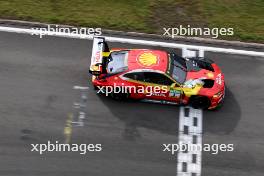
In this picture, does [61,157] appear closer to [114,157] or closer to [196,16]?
[114,157]

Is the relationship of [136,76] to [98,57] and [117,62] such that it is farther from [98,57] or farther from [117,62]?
[98,57]

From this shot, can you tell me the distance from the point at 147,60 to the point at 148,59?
0.19 ft

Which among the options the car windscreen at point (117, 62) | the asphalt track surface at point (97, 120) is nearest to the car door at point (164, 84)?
the asphalt track surface at point (97, 120)

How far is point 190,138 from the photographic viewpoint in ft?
49.8

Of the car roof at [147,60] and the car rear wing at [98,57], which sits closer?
the car roof at [147,60]

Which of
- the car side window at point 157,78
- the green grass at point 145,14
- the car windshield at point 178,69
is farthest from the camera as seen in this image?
the green grass at point 145,14

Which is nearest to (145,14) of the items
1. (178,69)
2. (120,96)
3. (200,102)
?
(178,69)

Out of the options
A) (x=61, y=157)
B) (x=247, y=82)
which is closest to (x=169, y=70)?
(x=247, y=82)

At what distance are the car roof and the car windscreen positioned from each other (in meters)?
0.17

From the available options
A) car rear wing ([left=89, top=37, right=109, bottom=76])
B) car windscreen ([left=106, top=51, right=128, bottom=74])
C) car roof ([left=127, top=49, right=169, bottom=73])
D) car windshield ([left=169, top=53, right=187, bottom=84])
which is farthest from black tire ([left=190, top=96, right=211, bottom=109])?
car rear wing ([left=89, top=37, right=109, bottom=76])

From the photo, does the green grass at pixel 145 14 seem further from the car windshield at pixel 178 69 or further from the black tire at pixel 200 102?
the black tire at pixel 200 102

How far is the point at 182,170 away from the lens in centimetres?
1427

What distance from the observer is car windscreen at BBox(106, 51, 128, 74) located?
15648 mm

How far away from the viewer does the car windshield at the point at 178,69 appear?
15.6 meters
